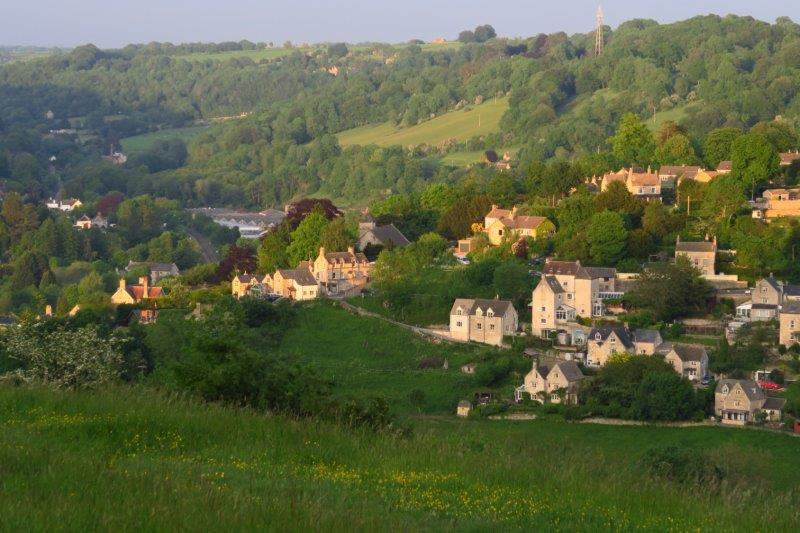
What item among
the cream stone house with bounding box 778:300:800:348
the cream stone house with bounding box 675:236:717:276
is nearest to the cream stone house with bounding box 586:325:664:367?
the cream stone house with bounding box 778:300:800:348

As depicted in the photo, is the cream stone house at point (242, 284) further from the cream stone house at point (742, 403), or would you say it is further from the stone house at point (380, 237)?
the cream stone house at point (742, 403)

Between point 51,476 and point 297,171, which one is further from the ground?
point 51,476

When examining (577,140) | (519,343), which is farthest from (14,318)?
(577,140)

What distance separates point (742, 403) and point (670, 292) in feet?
21.1

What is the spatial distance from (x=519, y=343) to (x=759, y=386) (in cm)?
741

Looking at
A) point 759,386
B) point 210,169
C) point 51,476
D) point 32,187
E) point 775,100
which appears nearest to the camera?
point 51,476

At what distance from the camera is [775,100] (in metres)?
85.3

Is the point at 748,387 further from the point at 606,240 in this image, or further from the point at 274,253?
the point at 274,253

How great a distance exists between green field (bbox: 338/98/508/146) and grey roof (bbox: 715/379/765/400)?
7269 cm

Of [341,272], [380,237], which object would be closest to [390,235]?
[380,237]

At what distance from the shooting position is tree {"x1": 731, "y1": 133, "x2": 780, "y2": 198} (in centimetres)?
4612

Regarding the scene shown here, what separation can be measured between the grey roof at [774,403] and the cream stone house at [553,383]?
449 centimetres

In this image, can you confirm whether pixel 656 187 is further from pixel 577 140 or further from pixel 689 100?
pixel 689 100

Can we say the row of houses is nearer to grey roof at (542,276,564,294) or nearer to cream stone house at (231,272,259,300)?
cream stone house at (231,272,259,300)
